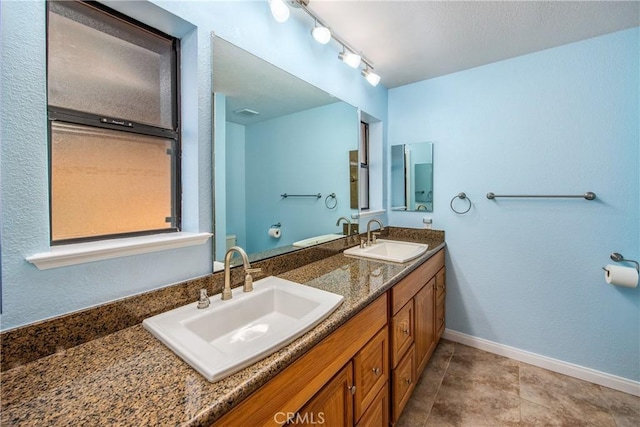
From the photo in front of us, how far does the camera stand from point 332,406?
0.89m

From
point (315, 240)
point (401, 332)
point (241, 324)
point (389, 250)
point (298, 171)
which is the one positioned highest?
point (298, 171)

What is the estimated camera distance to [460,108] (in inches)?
86.6

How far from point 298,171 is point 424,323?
132 centimetres

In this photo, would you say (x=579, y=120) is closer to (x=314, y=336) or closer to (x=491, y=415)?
(x=491, y=415)

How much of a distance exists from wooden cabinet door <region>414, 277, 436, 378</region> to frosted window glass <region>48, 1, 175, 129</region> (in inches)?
66.5

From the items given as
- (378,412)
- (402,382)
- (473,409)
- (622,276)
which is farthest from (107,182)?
(622,276)

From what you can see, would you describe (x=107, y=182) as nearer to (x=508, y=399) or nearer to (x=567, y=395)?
(x=508, y=399)

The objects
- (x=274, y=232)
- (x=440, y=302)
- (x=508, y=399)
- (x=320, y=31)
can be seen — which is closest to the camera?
(x=320, y=31)

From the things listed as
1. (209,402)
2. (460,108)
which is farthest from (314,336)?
(460,108)

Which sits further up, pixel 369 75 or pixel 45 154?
pixel 369 75

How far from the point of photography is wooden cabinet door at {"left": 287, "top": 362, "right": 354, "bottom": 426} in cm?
78

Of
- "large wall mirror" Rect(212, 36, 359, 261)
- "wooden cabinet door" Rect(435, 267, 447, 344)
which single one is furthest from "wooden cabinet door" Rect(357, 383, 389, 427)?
"wooden cabinet door" Rect(435, 267, 447, 344)

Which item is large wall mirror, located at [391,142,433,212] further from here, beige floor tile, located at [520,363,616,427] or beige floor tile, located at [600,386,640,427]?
beige floor tile, located at [600,386,640,427]

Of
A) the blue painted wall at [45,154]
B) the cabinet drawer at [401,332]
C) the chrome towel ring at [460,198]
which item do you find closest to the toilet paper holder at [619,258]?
the chrome towel ring at [460,198]
